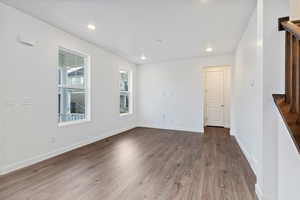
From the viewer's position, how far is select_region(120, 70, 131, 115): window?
5.64 meters

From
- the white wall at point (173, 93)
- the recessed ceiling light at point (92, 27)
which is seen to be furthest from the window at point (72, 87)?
the white wall at point (173, 93)

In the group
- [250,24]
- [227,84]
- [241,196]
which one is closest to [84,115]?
[241,196]

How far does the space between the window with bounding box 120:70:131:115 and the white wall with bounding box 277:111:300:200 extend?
15.4 ft

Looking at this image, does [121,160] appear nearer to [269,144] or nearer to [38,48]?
[269,144]

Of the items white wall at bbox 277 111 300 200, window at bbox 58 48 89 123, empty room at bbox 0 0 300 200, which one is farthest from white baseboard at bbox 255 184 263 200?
window at bbox 58 48 89 123

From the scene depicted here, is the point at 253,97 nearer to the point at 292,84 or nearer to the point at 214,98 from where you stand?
the point at 292,84

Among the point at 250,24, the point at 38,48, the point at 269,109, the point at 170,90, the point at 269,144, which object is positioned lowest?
the point at 269,144

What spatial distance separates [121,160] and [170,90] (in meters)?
3.50

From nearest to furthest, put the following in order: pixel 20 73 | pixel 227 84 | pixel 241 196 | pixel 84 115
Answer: pixel 241 196 → pixel 20 73 → pixel 84 115 → pixel 227 84

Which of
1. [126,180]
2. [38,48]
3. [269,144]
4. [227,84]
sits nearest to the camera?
[269,144]

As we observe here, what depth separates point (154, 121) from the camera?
20.1ft

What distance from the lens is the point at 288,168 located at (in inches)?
48.8

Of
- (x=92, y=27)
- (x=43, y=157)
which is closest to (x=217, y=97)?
(x=92, y=27)

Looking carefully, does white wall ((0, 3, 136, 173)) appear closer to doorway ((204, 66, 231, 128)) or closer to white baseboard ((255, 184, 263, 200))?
white baseboard ((255, 184, 263, 200))
